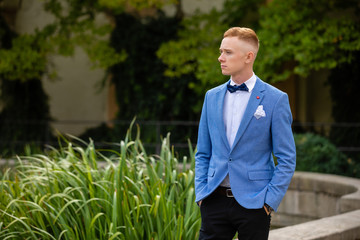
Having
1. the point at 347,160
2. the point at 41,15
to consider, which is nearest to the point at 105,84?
the point at 41,15

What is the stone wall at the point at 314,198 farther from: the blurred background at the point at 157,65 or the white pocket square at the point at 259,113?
the white pocket square at the point at 259,113

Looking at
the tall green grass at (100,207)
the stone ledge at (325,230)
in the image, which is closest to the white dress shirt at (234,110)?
the tall green grass at (100,207)

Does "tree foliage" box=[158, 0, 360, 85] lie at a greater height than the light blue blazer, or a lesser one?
greater

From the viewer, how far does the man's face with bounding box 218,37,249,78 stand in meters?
2.62

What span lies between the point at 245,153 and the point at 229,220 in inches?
12.3

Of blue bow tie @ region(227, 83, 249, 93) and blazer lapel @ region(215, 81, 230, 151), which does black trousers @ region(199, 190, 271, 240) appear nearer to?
blazer lapel @ region(215, 81, 230, 151)

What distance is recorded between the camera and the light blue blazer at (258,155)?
2562 millimetres

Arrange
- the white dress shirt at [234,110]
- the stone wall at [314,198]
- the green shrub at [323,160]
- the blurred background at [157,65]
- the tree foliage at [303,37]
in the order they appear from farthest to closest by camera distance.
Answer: the blurred background at [157,65], the tree foliage at [303,37], the green shrub at [323,160], the stone wall at [314,198], the white dress shirt at [234,110]

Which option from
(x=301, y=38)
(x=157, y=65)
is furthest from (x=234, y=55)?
(x=157, y=65)

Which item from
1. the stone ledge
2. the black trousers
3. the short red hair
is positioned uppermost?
the short red hair

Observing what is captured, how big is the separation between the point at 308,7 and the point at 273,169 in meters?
8.27

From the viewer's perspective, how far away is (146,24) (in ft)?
45.8

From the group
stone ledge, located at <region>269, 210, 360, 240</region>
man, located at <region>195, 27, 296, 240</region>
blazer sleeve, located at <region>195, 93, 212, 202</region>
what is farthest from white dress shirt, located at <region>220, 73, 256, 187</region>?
stone ledge, located at <region>269, 210, 360, 240</region>

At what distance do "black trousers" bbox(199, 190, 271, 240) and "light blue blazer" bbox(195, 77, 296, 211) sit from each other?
0.05 meters
